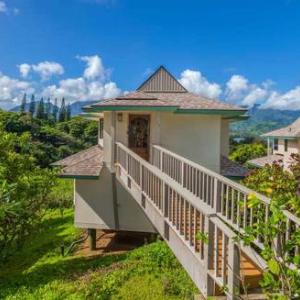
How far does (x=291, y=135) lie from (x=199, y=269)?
22764 mm

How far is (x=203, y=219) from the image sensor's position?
465 centimetres

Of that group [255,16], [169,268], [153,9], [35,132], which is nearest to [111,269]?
[169,268]

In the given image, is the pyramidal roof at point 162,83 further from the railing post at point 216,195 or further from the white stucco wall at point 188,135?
the railing post at point 216,195

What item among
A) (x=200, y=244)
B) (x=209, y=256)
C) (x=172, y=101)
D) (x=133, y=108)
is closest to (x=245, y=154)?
(x=172, y=101)

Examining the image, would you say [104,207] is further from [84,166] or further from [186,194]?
[186,194]

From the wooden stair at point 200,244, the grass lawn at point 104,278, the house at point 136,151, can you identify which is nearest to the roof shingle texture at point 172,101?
the house at point 136,151

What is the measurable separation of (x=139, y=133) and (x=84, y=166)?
7.49ft

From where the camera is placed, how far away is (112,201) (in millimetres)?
11781

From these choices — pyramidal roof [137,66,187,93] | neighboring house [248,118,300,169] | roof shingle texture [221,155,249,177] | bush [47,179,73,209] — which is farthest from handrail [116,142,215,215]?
neighboring house [248,118,300,169]

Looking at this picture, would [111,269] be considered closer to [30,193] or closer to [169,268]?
[169,268]

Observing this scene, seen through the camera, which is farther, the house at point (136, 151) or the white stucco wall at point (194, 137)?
the white stucco wall at point (194, 137)

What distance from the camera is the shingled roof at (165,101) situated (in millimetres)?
10523

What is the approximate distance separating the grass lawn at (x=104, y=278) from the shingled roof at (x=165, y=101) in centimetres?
450

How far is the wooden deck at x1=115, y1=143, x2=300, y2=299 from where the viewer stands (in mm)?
3641
